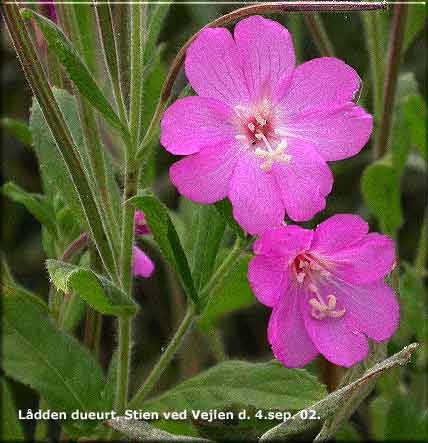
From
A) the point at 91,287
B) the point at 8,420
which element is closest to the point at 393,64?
the point at 91,287

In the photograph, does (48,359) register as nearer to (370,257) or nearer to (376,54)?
(370,257)

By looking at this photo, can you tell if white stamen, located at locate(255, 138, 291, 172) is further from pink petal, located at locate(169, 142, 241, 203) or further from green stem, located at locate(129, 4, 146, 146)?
green stem, located at locate(129, 4, 146, 146)

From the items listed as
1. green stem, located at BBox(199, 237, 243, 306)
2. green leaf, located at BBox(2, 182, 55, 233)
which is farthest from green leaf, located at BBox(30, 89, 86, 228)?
green stem, located at BBox(199, 237, 243, 306)

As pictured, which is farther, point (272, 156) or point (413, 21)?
point (413, 21)

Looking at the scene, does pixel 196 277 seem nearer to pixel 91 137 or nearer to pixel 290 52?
pixel 91 137

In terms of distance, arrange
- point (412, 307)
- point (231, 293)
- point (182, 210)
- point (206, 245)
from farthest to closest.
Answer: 1. point (182, 210)
2. point (412, 307)
3. point (231, 293)
4. point (206, 245)

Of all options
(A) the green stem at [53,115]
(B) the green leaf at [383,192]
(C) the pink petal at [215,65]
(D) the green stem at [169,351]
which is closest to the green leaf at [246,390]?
(D) the green stem at [169,351]

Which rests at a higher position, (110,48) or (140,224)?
(110,48)
